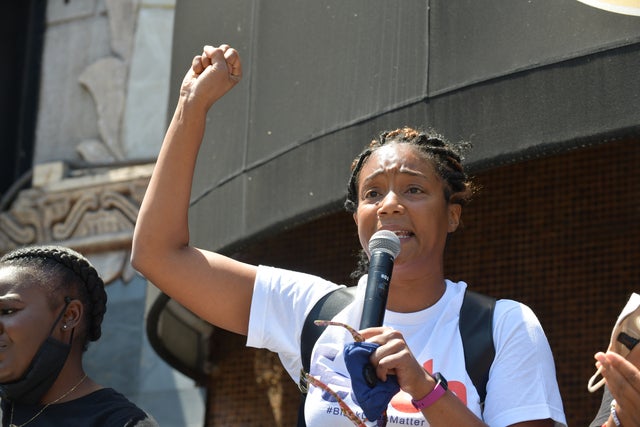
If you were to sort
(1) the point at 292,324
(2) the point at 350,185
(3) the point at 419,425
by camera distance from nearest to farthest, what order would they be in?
1. (3) the point at 419,425
2. (1) the point at 292,324
3. (2) the point at 350,185

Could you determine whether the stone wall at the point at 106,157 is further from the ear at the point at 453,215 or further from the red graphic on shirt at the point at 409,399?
the red graphic on shirt at the point at 409,399

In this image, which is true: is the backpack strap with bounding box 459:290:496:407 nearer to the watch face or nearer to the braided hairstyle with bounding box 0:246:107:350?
the watch face

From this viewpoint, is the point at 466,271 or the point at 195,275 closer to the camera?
the point at 195,275

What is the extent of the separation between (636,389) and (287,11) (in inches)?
131

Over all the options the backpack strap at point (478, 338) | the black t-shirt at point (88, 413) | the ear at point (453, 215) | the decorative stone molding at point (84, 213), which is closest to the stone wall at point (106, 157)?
the decorative stone molding at point (84, 213)

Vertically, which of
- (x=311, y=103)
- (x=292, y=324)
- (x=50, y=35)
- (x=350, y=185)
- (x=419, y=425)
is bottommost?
(x=419, y=425)

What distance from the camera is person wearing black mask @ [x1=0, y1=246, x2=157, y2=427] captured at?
3.66 metres

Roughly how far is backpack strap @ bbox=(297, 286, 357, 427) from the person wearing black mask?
0.51 metres

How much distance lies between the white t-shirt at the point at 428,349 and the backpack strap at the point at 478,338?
15mm

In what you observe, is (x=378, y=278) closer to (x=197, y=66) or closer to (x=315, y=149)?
(x=197, y=66)

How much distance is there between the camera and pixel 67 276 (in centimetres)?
392

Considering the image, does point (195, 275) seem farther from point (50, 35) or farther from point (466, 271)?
point (50, 35)

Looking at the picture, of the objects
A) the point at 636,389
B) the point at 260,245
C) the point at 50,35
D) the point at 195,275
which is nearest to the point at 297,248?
the point at 260,245

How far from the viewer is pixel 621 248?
21.4 ft
